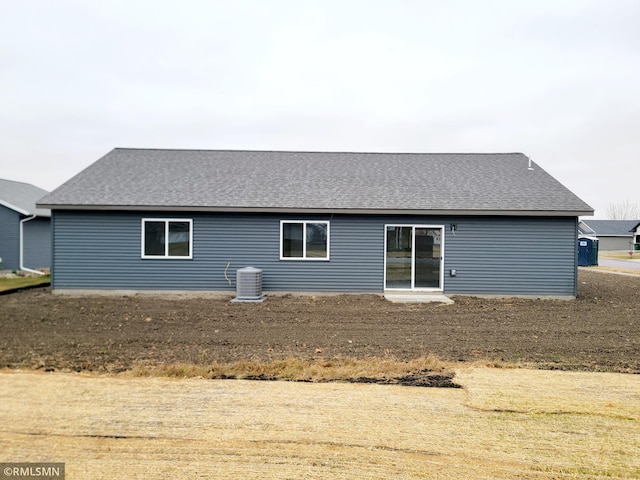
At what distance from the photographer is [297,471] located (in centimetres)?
289

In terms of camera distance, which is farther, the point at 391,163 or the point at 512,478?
the point at 391,163

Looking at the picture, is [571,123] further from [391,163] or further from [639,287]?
[391,163]

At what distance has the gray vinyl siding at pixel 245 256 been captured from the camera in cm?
1161

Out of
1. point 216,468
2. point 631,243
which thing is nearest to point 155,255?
point 216,468

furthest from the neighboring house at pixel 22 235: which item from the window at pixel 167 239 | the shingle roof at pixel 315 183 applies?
the window at pixel 167 239

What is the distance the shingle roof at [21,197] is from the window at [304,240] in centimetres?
1028

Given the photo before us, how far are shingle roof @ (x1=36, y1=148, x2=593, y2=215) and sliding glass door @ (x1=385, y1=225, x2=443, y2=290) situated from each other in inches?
29.8

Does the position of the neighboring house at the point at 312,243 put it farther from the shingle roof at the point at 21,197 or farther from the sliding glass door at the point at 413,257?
the shingle roof at the point at 21,197

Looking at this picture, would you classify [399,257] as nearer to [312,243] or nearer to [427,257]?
[427,257]

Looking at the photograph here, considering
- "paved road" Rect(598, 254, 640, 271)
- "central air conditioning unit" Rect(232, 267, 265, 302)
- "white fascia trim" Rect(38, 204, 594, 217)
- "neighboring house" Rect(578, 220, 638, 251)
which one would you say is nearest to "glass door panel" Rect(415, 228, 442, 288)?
"white fascia trim" Rect(38, 204, 594, 217)

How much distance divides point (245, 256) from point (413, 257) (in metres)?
4.80

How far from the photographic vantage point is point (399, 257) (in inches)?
464

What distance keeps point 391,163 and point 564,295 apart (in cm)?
689

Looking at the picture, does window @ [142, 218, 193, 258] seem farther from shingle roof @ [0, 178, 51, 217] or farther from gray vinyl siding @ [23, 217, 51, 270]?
gray vinyl siding @ [23, 217, 51, 270]
